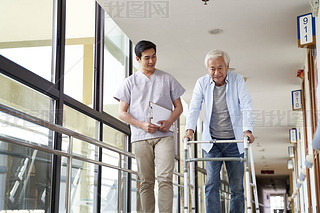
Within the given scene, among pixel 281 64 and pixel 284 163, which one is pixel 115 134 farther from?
pixel 284 163

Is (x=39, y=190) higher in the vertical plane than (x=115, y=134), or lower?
lower

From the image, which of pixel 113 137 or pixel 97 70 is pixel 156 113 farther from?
pixel 113 137

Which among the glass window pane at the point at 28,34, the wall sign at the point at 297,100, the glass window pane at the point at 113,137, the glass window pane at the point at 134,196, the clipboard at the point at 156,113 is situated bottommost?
the glass window pane at the point at 134,196

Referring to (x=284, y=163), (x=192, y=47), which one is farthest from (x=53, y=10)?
(x=284, y=163)

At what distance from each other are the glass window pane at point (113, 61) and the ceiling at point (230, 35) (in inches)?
5.8

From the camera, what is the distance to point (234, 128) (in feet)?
8.22

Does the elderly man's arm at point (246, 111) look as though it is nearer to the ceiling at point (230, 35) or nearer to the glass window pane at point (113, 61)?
the ceiling at point (230, 35)

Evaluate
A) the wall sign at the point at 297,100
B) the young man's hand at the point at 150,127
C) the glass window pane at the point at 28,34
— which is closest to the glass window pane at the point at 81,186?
the glass window pane at the point at 28,34

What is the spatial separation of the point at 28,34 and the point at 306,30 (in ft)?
8.16

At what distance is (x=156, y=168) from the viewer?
2.23 m

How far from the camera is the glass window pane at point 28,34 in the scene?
8.77 feet

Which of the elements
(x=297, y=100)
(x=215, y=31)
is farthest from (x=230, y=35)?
(x=297, y=100)

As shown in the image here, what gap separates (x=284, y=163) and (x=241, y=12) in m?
13.6

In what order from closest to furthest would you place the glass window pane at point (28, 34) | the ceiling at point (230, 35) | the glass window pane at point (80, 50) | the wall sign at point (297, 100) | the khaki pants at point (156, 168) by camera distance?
the khaki pants at point (156, 168) → the glass window pane at point (28, 34) → the glass window pane at point (80, 50) → the ceiling at point (230, 35) → the wall sign at point (297, 100)
